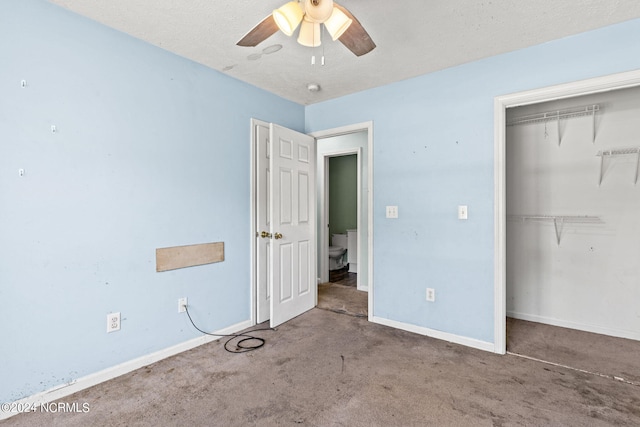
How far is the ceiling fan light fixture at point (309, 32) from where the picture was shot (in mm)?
1719

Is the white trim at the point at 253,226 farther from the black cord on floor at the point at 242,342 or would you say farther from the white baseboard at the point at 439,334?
the white baseboard at the point at 439,334

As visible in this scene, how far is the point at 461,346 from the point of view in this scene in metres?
2.62

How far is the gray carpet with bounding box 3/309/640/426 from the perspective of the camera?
170 centimetres

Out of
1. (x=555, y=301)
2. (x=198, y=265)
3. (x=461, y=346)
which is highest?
(x=198, y=265)

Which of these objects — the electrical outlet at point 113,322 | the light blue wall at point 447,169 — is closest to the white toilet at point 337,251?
the light blue wall at point 447,169

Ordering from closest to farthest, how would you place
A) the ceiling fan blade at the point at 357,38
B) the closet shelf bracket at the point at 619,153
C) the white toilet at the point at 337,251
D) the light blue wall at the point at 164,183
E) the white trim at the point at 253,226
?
the ceiling fan blade at the point at 357,38, the light blue wall at the point at 164,183, the closet shelf bracket at the point at 619,153, the white trim at the point at 253,226, the white toilet at the point at 337,251

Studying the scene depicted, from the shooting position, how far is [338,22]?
5.20 feet

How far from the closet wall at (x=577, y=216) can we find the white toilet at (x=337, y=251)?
2.79m

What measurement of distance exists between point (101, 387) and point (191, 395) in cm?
64

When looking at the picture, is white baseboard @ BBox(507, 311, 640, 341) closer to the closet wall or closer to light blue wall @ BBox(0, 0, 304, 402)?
the closet wall

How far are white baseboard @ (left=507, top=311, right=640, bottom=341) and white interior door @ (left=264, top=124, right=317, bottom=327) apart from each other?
233 centimetres

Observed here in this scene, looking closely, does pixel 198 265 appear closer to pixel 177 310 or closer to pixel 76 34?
pixel 177 310

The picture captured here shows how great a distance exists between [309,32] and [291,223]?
6.32 ft

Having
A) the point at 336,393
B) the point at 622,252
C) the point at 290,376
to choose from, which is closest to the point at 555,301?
the point at 622,252
